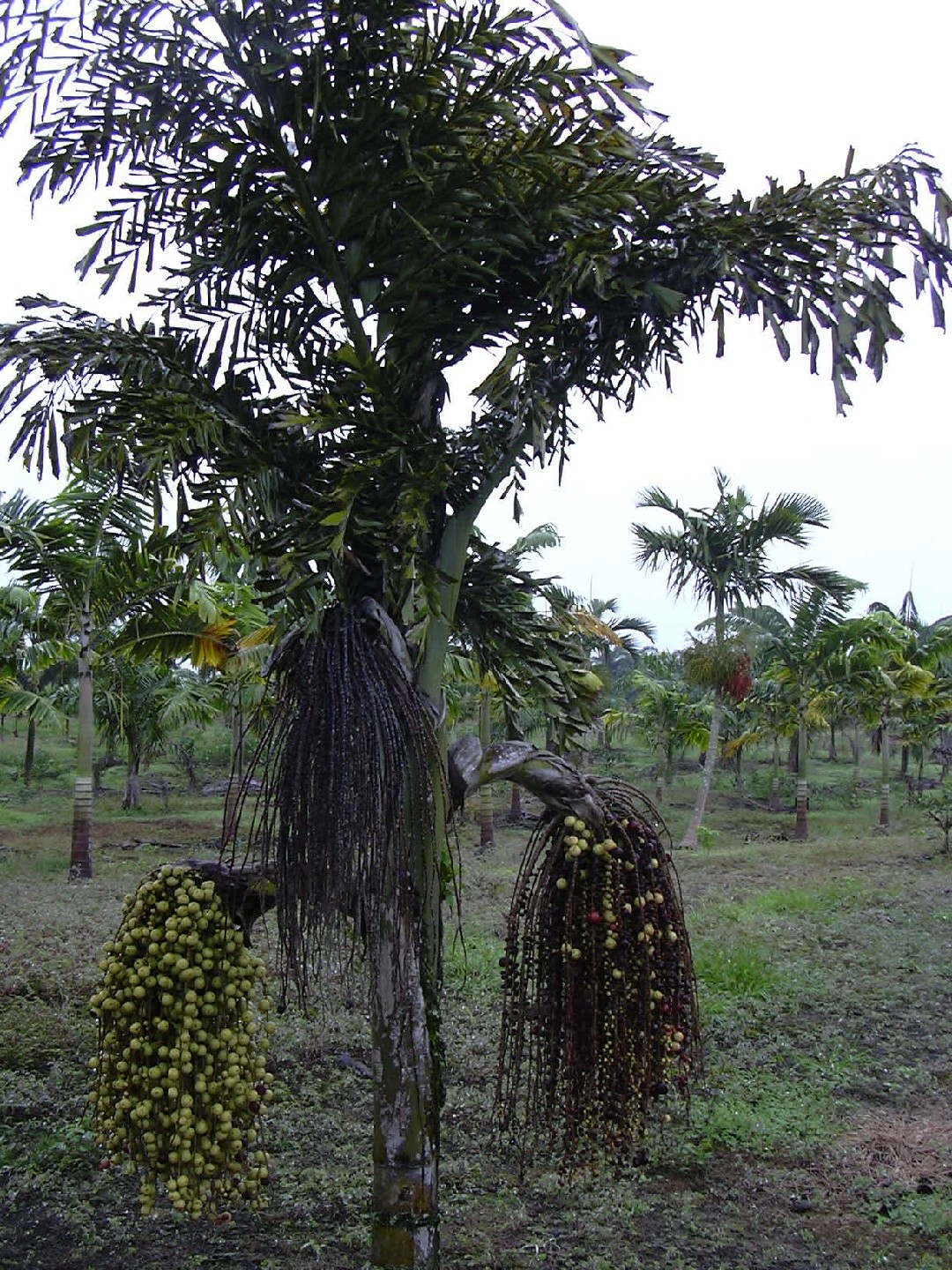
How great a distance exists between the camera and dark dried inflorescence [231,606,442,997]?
3002 mm

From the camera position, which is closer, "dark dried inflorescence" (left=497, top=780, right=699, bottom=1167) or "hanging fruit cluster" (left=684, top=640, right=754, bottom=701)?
"dark dried inflorescence" (left=497, top=780, right=699, bottom=1167)

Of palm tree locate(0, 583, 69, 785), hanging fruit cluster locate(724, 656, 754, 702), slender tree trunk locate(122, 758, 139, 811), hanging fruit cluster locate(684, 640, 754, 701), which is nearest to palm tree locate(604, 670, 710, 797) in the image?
hanging fruit cluster locate(724, 656, 754, 702)

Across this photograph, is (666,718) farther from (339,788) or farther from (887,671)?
(339,788)

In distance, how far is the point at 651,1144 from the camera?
5.96 meters

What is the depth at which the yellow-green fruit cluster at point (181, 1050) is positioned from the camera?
3.10 m

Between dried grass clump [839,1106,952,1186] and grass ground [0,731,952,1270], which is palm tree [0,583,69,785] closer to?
grass ground [0,731,952,1270]

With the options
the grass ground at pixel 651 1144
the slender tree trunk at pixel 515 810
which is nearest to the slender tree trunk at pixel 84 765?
the grass ground at pixel 651 1144

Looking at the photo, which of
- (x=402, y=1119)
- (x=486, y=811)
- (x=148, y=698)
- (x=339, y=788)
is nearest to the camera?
(x=339, y=788)

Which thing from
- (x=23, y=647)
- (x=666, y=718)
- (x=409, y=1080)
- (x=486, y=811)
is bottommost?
(x=486, y=811)

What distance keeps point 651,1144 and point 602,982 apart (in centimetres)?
333

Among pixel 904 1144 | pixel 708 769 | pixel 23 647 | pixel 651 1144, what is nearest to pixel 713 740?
pixel 708 769

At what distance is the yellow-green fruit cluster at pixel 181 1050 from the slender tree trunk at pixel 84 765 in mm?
11274

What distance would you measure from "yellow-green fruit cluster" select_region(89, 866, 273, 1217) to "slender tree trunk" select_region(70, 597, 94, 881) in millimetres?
11274

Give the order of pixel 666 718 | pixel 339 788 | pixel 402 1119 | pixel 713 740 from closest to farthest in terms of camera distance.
Result: pixel 339 788 < pixel 402 1119 < pixel 713 740 < pixel 666 718
